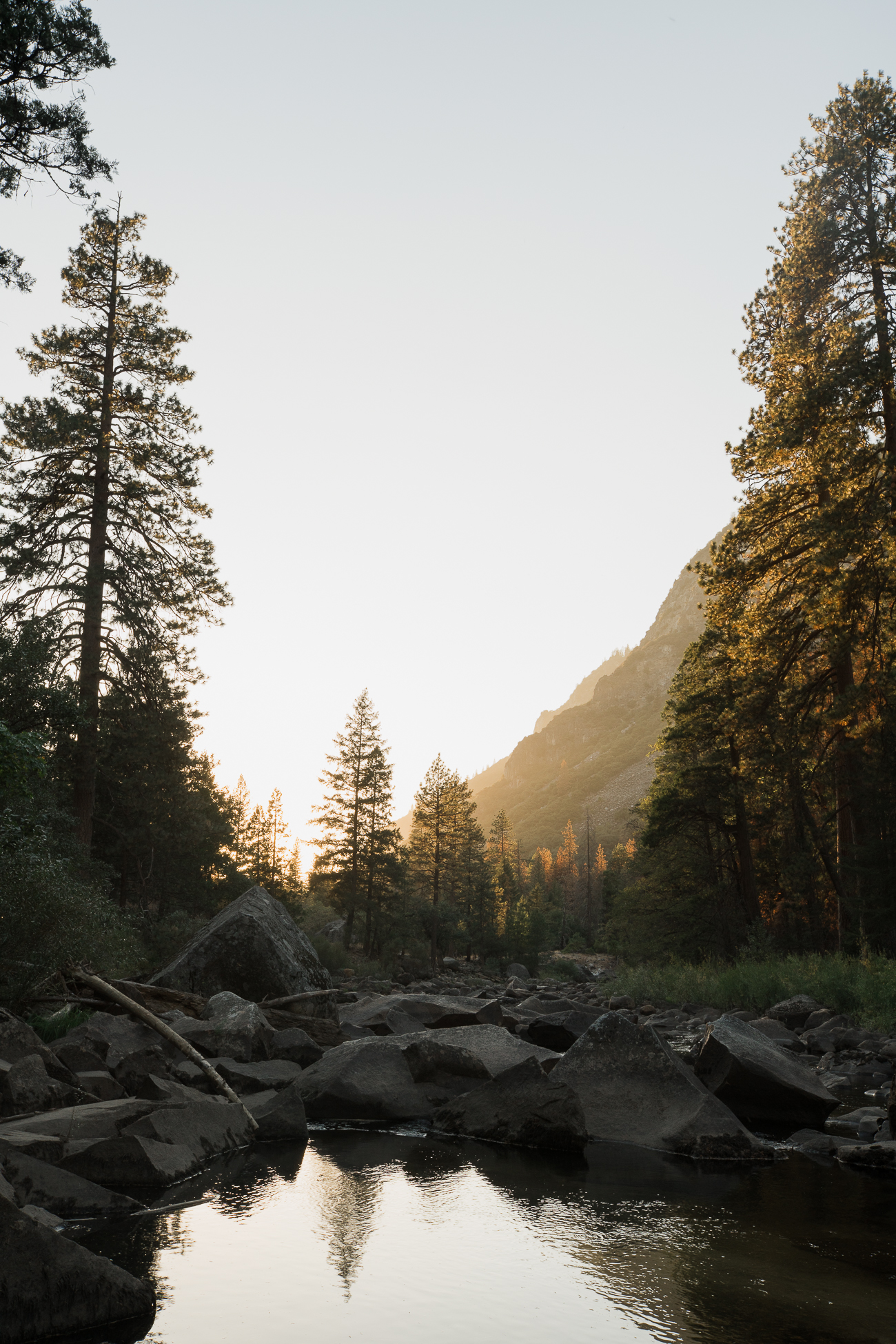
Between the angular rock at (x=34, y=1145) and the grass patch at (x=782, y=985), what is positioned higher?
the angular rock at (x=34, y=1145)

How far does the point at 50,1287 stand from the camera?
354cm

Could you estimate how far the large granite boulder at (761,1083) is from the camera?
311 inches

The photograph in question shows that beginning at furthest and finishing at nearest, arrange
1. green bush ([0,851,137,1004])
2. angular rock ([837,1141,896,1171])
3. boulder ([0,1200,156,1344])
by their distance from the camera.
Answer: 1. green bush ([0,851,137,1004])
2. angular rock ([837,1141,896,1171])
3. boulder ([0,1200,156,1344])

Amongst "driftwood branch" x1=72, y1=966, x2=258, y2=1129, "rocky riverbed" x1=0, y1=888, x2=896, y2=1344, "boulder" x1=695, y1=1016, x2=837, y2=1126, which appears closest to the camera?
"rocky riverbed" x1=0, y1=888, x2=896, y2=1344

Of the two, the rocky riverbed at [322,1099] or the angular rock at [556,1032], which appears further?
the angular rock at [556,1032]

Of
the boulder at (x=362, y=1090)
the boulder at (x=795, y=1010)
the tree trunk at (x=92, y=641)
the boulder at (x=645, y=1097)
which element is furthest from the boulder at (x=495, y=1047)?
the tree trunk at (x=92, y=641)

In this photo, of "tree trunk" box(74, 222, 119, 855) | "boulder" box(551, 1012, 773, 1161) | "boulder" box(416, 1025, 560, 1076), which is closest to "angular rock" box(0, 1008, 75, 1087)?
"boulder" box(416, 1025, 560, 1076)

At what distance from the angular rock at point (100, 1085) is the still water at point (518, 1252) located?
1.24m

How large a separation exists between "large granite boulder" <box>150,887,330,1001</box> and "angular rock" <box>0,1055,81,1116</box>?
5.46 metres

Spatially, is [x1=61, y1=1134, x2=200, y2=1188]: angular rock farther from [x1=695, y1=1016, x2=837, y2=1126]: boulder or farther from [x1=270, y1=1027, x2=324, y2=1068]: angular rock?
[x1=695, y1=1016, x2=837, y2=1126]: boulder

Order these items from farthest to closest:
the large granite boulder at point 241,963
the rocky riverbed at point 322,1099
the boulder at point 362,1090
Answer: the large granite boulder at point 241,963 → the boulder at point 362,1090 → the rocky riverbed at point 322,1099

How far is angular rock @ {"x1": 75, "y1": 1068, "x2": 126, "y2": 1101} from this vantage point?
695 centimetres

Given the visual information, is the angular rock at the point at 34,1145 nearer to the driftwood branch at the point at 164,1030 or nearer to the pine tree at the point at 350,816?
the driftwood branch at the point at 164,1030

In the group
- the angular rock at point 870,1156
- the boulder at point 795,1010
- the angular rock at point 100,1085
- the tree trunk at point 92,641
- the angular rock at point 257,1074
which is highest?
the tree trunk at point 92,641
